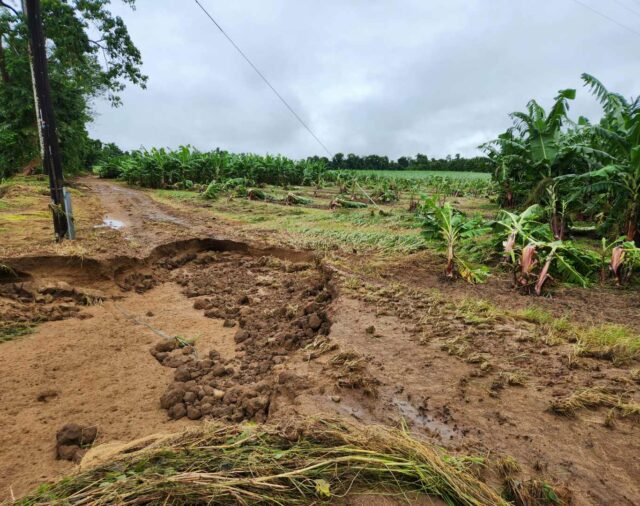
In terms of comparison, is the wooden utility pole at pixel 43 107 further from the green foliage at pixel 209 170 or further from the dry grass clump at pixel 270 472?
the green foliage at pixel 209 170

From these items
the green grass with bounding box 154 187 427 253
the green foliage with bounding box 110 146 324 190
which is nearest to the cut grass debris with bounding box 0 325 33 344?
the green grass with bounding box 154 187 427 253

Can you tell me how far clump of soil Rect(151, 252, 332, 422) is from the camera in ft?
7.86

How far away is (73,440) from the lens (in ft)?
6.79

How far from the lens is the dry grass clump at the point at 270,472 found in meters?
1.23

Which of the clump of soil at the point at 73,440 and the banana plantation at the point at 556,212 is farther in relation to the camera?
the banana plantation at the point at 556,212

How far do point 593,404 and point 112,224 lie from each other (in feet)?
24.3

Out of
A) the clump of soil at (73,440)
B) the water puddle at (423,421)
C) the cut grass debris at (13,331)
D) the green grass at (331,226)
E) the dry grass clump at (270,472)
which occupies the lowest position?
the clump of soil at (73,440)

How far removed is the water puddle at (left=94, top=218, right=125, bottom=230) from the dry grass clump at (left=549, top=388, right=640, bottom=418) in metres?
6.75

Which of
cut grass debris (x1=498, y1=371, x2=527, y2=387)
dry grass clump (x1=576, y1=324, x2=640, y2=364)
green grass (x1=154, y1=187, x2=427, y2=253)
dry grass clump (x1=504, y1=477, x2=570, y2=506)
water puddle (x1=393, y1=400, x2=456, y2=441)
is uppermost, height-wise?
green grass (x1=154, y1=187, x2=427, y2=253)

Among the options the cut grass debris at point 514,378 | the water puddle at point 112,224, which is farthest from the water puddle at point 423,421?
Result: the water puddle at point 112,224

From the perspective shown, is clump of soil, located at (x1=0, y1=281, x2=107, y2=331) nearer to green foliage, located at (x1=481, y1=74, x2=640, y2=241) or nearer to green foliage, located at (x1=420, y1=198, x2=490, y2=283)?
green foliage, located at (x1=420, y1=198, x2=490, y2=283)

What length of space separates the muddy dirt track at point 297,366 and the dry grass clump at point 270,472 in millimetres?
374

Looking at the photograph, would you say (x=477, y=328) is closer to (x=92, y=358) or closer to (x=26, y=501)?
(x=26, y=501)

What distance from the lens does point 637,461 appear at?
1605mm
